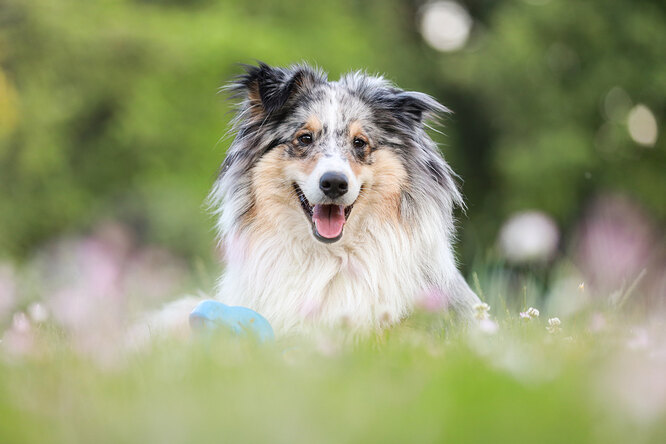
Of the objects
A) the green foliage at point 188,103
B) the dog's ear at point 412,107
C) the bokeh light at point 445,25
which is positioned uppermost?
the bokeh light at point 445,25

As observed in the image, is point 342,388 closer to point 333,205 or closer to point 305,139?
point 333,205

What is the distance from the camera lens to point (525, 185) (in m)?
13.7

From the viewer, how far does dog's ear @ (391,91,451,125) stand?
179 inches

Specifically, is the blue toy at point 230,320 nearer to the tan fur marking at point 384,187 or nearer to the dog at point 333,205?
the dog at point 333,205

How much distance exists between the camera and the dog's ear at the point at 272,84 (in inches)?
173

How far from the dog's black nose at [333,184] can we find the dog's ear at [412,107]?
2.43ft

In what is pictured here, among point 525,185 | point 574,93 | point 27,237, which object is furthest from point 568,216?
point 27,237

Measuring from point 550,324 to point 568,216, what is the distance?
9911 millimetres

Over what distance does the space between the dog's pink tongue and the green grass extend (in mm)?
1207

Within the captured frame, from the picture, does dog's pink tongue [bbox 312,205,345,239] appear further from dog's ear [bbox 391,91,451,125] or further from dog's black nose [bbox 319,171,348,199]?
dog's ear [bbox 391,91,451,125]

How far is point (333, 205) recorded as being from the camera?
4.23 meters

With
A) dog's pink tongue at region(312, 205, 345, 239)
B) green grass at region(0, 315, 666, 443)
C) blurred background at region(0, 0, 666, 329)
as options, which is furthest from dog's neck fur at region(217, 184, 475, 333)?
blurred background at region(0, 0, 666, 329)

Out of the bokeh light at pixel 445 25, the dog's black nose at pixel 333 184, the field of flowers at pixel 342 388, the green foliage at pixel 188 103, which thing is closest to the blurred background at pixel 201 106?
the green foliage at pixel 188 103

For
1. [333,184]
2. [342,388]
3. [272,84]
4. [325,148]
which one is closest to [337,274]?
[333,184]
